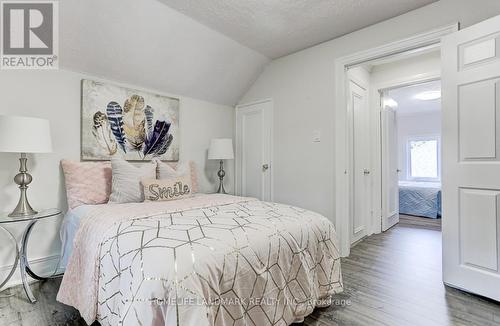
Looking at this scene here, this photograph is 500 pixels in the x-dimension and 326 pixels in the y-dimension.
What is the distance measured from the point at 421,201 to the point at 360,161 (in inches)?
95.7

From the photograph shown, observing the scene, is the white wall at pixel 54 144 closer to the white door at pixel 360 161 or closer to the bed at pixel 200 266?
the bed at pixel 200 266

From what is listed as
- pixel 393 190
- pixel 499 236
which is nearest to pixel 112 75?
pixel 499 236

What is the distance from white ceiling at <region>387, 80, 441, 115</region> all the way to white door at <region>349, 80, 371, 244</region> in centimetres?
93

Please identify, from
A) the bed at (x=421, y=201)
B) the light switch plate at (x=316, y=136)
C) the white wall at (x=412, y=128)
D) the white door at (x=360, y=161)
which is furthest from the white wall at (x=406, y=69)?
the white wall at (x=412, y=128)

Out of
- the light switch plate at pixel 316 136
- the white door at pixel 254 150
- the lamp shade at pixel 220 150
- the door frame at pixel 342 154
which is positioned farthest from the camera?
the white door at pixel 254 150

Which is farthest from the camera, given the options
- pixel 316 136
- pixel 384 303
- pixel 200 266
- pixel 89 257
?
pixel 316 136

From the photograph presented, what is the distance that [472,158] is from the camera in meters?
1.93

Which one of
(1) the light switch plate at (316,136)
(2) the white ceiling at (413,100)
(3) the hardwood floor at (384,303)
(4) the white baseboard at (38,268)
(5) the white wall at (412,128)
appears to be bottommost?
(3) the hardwood floor at (384,303)

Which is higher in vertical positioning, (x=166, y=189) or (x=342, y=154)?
(x=342, y=154)

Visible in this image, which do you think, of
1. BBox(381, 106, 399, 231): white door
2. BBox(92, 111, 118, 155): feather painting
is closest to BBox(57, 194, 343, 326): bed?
BBox(92, 111, 118, 155): feather painting

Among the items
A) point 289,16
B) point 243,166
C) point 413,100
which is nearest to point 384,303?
point 243,166

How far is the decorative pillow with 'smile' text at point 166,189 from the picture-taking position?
7.30 feet

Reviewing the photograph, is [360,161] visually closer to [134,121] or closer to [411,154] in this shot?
[134,121]

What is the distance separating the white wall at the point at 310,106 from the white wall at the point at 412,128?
5022 millimetres
